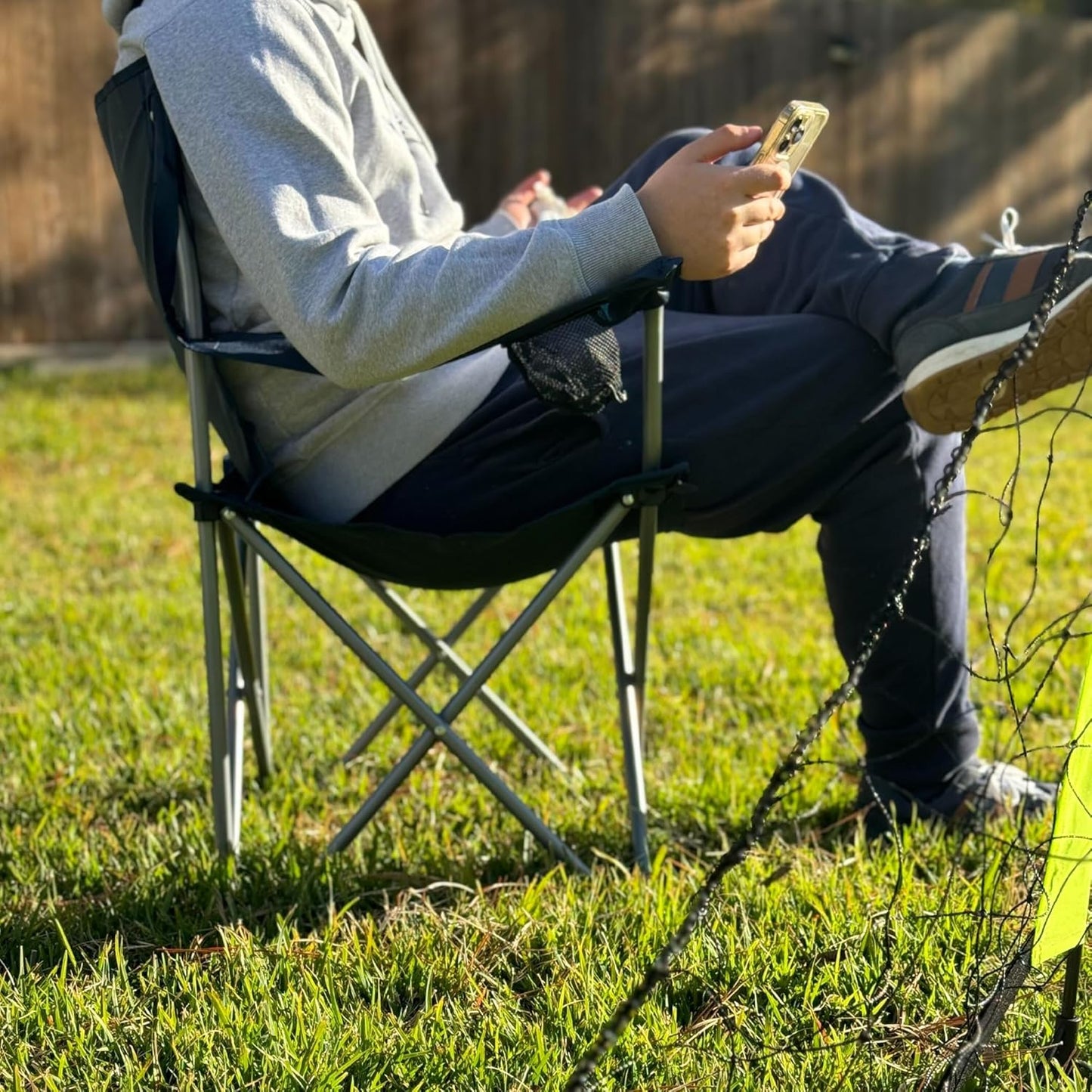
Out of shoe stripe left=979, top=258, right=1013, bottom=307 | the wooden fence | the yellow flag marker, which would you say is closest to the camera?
the yellow flag marker

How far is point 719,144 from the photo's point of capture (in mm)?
1506

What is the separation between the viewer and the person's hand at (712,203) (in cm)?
150

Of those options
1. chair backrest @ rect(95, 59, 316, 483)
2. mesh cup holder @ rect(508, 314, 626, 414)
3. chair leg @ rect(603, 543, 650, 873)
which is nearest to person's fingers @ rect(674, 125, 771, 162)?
mesh cup holder @ rect(508, 314, 626, 414)

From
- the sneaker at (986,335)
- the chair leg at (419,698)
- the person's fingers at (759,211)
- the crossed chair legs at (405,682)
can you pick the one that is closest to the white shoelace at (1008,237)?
the sneaker at (986,335)

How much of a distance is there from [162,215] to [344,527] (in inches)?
16.5

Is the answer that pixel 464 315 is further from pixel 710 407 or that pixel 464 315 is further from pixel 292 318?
pixel 710 407

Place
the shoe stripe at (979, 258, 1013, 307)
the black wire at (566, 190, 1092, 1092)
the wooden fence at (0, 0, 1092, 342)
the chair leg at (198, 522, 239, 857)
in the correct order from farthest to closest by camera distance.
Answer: the wooden fence at (0, 0, 1092, 342) < the chair leg at (198, 522, 239, 857) < the shoe stripe at (979, 258, 1013, 307) < the black wire at (566, 190, 1092, 1092)

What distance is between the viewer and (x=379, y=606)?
321cm

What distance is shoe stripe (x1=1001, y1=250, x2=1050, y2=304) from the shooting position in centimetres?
158

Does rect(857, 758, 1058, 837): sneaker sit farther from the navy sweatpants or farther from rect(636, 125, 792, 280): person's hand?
rect(636, 125, 792, 280): person's hand

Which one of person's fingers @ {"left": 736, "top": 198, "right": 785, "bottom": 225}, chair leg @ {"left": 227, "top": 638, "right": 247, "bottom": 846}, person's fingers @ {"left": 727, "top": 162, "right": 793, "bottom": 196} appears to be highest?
person's fingers @ {"left": 727, "top": 162, "right": 793, "bottom": 196}

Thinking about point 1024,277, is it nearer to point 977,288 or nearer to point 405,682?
point 977,288

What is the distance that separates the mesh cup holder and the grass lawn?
492 millimetres

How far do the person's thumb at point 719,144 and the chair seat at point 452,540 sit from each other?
1.16 feet
